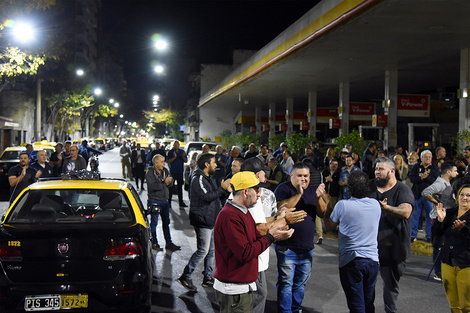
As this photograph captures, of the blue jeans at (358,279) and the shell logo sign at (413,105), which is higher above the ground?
the shell logo sign at (413,105)

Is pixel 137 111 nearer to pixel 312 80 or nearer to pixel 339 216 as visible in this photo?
pixel 312 80

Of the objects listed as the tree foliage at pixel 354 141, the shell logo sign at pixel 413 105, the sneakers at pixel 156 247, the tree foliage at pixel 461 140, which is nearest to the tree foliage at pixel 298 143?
the tree foliage at pixel 354 141

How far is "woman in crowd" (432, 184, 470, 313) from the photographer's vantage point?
5.21 metres

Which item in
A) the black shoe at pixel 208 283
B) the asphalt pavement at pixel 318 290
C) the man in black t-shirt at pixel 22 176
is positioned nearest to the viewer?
the asphalt pavement at pixel 318 290

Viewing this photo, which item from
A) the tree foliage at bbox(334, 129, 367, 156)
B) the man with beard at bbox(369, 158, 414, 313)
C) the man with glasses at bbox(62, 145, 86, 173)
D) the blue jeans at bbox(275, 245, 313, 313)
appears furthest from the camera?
the tree foliage at bbox(334, 129, 367, 156)

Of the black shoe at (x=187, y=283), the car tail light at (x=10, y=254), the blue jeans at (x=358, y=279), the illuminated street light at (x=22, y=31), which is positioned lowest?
the black shoe at (x=187, y=283)

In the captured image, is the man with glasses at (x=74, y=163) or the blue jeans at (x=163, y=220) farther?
the man with glasses at (x=74, y=163)

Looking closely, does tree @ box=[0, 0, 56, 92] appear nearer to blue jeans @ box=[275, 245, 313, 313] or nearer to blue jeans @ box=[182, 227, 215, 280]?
blue jeans @ box=[182, 227, 215, 280]

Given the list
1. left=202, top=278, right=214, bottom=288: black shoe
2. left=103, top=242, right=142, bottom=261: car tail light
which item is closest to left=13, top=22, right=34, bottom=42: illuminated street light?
left=202, top=278, right=214, bottom=288: black shoe

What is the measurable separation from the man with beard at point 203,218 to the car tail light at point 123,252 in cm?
198

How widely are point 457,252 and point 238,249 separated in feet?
8.26

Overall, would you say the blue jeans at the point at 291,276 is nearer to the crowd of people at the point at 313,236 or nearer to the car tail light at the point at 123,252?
the crowd of people at the point at 313,236

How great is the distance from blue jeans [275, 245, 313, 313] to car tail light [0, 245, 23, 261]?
2628 millimetres

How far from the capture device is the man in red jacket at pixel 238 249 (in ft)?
13.2
